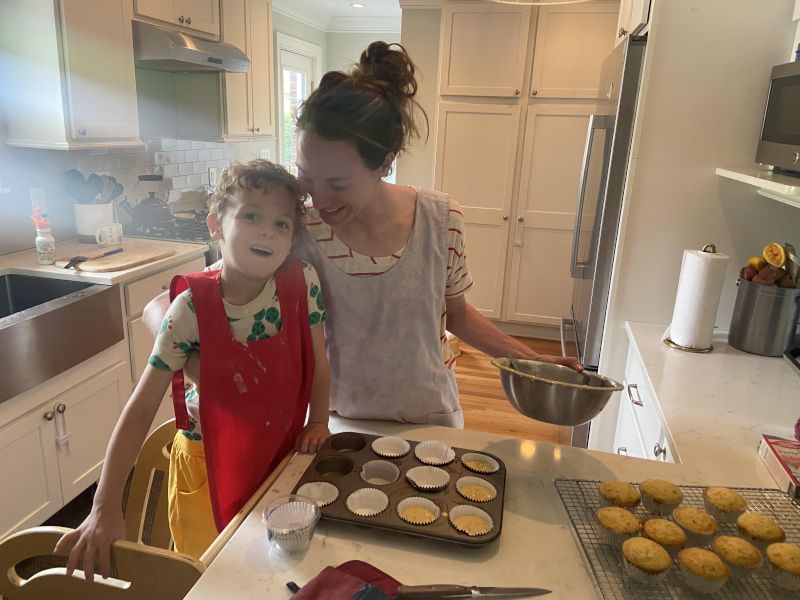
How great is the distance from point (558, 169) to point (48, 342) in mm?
3276

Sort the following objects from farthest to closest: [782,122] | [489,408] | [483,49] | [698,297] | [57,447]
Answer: [483,49] < [489,408] < [57,447] < [698,297] < [782,122]

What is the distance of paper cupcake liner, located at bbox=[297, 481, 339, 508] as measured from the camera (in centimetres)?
91

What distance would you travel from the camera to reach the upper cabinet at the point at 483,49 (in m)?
3.97

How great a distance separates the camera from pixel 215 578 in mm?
764

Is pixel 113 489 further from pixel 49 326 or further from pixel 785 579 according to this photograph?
pixel 49 326

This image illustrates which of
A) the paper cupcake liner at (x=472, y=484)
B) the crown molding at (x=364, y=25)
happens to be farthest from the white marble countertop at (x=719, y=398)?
the crown molding at (x=364, y=25)

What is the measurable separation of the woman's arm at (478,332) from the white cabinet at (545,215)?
120 inches

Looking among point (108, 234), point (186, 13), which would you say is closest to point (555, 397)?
point (108, 234)

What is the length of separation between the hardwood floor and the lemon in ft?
4.51

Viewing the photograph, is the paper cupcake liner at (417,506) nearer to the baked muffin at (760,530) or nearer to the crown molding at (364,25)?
the baked muffin at (760,530)

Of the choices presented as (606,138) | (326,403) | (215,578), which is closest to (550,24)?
(606,138)

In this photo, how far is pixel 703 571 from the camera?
0.75 metres

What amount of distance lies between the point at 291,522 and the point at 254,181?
538 millimetres

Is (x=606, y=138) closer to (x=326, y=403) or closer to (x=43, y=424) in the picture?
(x=326, y=403)
